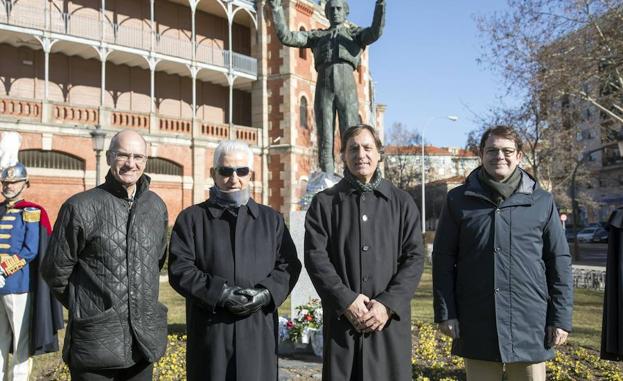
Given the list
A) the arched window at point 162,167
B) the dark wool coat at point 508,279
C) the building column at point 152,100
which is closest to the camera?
the dark wool coat at point 508,279

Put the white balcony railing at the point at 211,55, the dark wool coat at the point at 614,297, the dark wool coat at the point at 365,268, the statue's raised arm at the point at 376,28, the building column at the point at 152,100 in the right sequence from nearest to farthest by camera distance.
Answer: the dark wool coat at the point at 365,268
the dark wool coat at the point at 614,297
the statue's raised arm at the point at 376,28
the building column at the point at 152,100
the white balcony railing at the point at 211,55

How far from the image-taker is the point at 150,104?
25.5m

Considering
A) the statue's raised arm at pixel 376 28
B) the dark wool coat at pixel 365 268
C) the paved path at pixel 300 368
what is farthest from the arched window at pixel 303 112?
the dark wool coat at pixel 365 268

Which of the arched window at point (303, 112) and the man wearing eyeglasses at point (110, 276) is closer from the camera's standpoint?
the man wearing eyeglasses at point (110, 276)

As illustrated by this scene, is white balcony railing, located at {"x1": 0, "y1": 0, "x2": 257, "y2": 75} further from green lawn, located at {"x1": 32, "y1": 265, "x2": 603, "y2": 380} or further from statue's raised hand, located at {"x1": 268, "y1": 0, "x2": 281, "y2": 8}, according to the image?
statue's raised hand, located at {"x1": 268, "y1": 0, "x2": 281, "y2": 8}

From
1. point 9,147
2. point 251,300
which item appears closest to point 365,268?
point 251,300

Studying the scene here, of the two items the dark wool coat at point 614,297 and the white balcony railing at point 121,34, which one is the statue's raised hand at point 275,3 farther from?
the white balcony railing at point 121,34

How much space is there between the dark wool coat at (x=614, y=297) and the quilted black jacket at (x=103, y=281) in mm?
3070

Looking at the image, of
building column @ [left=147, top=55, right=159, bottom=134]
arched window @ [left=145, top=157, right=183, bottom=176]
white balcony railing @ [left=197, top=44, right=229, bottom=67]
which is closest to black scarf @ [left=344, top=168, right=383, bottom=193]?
building column @ [left=147, top=55, right=159, bottom=134]

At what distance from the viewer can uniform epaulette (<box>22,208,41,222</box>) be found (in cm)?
505

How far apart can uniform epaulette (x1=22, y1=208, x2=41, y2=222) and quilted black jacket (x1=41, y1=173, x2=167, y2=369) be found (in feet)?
6.10

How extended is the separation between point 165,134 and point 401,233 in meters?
21.3

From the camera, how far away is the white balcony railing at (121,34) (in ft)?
68.6

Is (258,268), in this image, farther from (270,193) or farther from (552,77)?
(270,193)
